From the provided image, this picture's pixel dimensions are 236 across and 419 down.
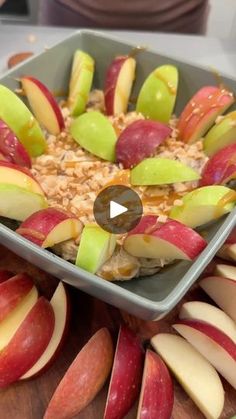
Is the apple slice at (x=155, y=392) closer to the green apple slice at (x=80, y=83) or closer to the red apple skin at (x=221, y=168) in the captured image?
the red apple skin at (x=221, y=168)

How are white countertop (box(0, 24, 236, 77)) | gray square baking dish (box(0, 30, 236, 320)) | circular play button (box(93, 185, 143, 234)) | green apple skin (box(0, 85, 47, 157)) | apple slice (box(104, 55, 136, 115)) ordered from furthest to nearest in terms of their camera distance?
white countertop (box(0, 24, 236, 77)) < apple slice (box(104, 55, 136, 115)) < green apple skin (box(0, 85, 47, 157)) < circular play button (box(93, 185, 143, 234)) < gray square baking dish (box(0, 30, 236, 320))

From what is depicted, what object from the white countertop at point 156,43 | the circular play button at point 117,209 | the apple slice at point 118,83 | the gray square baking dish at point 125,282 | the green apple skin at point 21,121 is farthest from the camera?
the white countertop at point 156,43

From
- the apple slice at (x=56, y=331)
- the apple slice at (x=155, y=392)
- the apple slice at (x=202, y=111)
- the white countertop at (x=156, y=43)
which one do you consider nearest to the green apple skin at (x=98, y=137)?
the apple slice at (x=202, y=111)

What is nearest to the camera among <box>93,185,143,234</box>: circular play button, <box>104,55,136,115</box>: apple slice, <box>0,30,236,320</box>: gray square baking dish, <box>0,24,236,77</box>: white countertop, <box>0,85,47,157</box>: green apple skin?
<box>0,30,236,320</box>: gray square baking dish

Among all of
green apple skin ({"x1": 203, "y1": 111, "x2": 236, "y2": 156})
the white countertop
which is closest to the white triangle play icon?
green apple skin ({"x1": 203, "y1": 111, "x2": 236, "y2": 156})

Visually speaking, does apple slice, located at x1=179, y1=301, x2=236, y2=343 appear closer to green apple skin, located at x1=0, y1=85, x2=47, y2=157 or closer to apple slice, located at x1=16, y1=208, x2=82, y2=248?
apple slice, located at x1=16, y1=208, x2=82, y2=248
